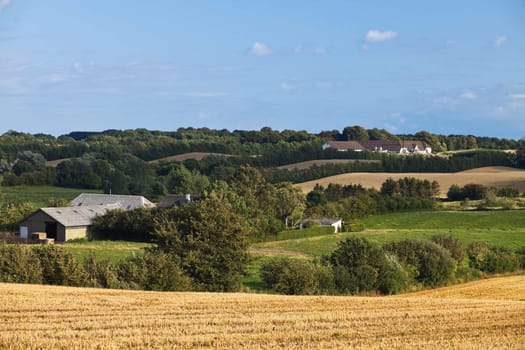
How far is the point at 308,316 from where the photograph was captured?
22.3 metres

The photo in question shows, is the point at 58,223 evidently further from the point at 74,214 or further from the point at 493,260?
the point at 493,260

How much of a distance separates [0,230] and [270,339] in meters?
51.7

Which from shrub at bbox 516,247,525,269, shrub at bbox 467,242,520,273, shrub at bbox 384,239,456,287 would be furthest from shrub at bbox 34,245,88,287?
shrub at bbox 516,247,525,269

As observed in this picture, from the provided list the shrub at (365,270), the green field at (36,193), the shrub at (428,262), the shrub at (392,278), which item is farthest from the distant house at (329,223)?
the green field at (36,193)

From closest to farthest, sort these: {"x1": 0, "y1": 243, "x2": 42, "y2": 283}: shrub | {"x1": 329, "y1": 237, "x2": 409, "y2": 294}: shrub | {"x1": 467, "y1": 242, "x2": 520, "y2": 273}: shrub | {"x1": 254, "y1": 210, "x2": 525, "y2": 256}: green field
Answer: {"x1": 0, "y1": 243, "x2": 42, "y2": 283}: shrub → {"x1": 329, "y1": 237, "x2": 409, "y2": 294}: shrub → {"x1": 467, "y1": 242, "x2": 520, "y2": 273}: shrub → {"x1": 254, "y1": 210, "x2": 525, "y2": 256}: green field

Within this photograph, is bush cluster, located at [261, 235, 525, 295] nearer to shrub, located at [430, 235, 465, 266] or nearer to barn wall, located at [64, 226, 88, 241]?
shrub, located at [430, 235, 465, 266]

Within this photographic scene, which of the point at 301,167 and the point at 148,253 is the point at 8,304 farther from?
the point at 301,167

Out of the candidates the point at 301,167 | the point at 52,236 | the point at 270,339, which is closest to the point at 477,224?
the point at 52,236

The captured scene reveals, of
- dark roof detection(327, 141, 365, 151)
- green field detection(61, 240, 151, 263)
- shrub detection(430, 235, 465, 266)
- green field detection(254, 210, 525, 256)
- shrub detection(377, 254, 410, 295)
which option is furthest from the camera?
dark roof detection(327, 141, 365, 151)

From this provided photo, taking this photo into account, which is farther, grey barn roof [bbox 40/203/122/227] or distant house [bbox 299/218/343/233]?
distant house [bbox 299/218/343/233]

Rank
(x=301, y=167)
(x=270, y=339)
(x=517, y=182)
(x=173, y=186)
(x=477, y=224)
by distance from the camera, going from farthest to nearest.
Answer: (x=301, y=167) < (x=173, y=186) < (x=517, y=182) < (x=477, y=224) < (x=270, y=339)

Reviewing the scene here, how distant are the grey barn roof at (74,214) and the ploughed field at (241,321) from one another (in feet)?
107

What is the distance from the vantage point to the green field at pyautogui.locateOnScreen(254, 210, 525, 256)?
56812 mm

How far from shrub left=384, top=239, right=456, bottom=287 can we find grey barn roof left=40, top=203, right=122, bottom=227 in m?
28.3
